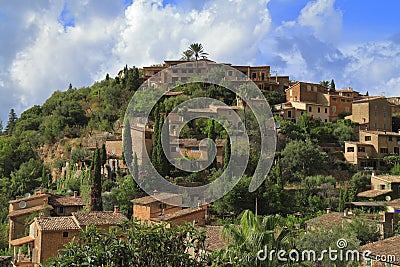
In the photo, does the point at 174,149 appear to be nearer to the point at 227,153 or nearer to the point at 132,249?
the point at 227,153

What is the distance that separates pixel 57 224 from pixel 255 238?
15.1 m

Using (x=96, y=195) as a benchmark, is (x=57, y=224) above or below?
below

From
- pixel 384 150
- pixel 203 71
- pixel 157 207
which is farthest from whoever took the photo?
pixel 203 71

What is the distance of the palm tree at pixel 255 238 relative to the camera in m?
12.1

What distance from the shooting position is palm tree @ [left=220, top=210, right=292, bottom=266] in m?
12.1

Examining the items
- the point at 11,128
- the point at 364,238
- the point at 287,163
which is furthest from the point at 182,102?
the point at 11,128

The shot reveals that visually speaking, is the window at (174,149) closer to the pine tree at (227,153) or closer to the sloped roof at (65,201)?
the pine tree at (227,153)

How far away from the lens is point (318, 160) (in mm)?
38344

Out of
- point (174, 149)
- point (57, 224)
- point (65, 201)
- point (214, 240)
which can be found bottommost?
point (57, 224)

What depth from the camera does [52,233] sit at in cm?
2422

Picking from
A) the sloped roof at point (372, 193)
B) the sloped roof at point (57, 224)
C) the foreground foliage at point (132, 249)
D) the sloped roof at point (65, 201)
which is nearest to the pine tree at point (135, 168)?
the sloped roof at point (65, 201)

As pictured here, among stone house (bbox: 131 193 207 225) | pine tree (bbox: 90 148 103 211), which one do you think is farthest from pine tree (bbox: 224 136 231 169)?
pine tree (bbox: 90 148 103 211)

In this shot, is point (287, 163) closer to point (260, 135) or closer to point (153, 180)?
point (260, 135)

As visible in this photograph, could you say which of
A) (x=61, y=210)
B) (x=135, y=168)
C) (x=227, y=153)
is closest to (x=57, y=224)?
(x=61, y=210)
